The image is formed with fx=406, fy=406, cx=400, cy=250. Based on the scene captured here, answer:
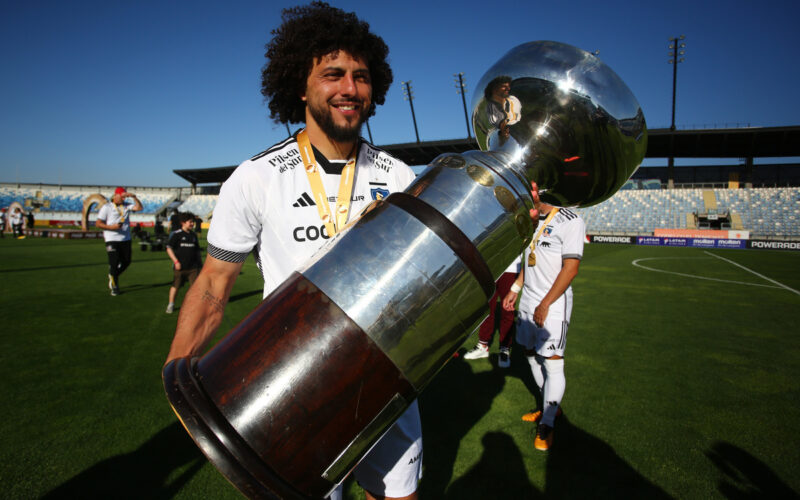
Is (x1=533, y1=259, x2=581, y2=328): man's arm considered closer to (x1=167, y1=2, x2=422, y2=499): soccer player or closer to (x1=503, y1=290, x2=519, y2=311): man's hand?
(x1=503, y1=290, x2=519, y2=311): man's hand

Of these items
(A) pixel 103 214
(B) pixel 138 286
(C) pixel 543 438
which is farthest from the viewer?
(B) pixel 138 286

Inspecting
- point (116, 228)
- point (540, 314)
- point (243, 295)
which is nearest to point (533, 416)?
point (540, 314)

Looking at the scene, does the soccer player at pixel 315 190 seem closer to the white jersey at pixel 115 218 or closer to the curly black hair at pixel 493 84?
the curly black hair at pixel 493 84

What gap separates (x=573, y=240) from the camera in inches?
150

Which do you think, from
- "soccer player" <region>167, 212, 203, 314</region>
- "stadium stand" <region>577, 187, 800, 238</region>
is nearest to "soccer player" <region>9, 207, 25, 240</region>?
"soccer player" <region>167, 212, 203, 314</region>

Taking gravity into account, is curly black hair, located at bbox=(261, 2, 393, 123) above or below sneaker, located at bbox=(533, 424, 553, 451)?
above

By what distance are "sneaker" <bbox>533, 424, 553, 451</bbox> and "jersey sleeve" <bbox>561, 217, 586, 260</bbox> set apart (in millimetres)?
1531

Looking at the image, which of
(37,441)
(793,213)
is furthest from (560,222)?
(793,213)

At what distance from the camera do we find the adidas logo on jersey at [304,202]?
5.27 feet

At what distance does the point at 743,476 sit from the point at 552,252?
2208 mm

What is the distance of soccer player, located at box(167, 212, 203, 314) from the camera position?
795cm

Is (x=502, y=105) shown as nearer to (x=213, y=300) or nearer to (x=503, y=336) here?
(x=213, y=300)

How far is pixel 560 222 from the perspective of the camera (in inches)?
154

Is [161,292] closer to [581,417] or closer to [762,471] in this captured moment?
[581,417]
